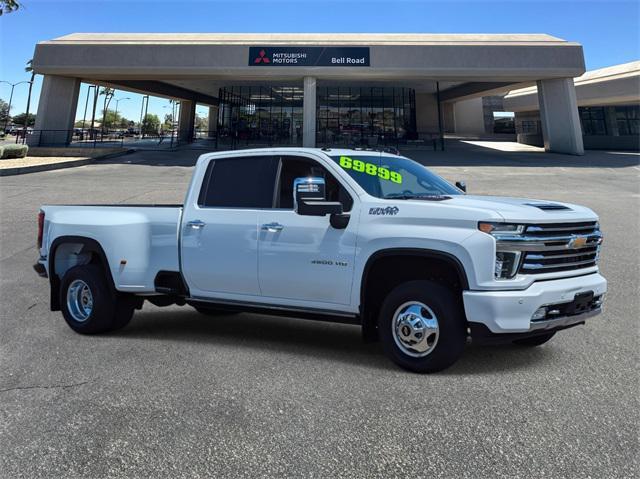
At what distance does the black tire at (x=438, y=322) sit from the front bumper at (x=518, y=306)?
0.14m

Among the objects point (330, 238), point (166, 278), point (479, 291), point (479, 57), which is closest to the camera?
point (479, 291)

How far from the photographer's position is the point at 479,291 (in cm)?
369

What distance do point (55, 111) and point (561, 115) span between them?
115ft

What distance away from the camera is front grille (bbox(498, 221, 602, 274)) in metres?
3.66

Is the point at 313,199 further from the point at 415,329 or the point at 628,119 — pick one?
the point at 628,119

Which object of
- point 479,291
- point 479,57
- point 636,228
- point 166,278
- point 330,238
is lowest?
point 636,228

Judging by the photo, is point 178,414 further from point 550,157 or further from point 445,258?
point 550,157

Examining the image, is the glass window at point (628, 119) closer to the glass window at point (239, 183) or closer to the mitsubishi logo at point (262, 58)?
the mitsubishi logo at point (262, 58)

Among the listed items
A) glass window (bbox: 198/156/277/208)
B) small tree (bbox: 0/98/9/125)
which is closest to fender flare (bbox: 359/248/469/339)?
glass window (bbox: 198/156/277/208)

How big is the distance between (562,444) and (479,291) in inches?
45.9

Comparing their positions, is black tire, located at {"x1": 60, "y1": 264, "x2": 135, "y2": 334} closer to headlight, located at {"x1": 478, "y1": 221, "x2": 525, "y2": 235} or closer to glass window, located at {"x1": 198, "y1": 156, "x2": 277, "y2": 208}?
glass window, located at {"x1": 198, "y1": 156, "x2": 277, "y2": 208}

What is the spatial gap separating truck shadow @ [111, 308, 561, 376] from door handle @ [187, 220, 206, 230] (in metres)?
1.20

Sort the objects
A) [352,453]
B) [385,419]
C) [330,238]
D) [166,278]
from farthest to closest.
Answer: [166,278] < [330,238] < [385,419] < [352,453]

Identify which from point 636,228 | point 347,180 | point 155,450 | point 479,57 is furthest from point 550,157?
point 155,450
